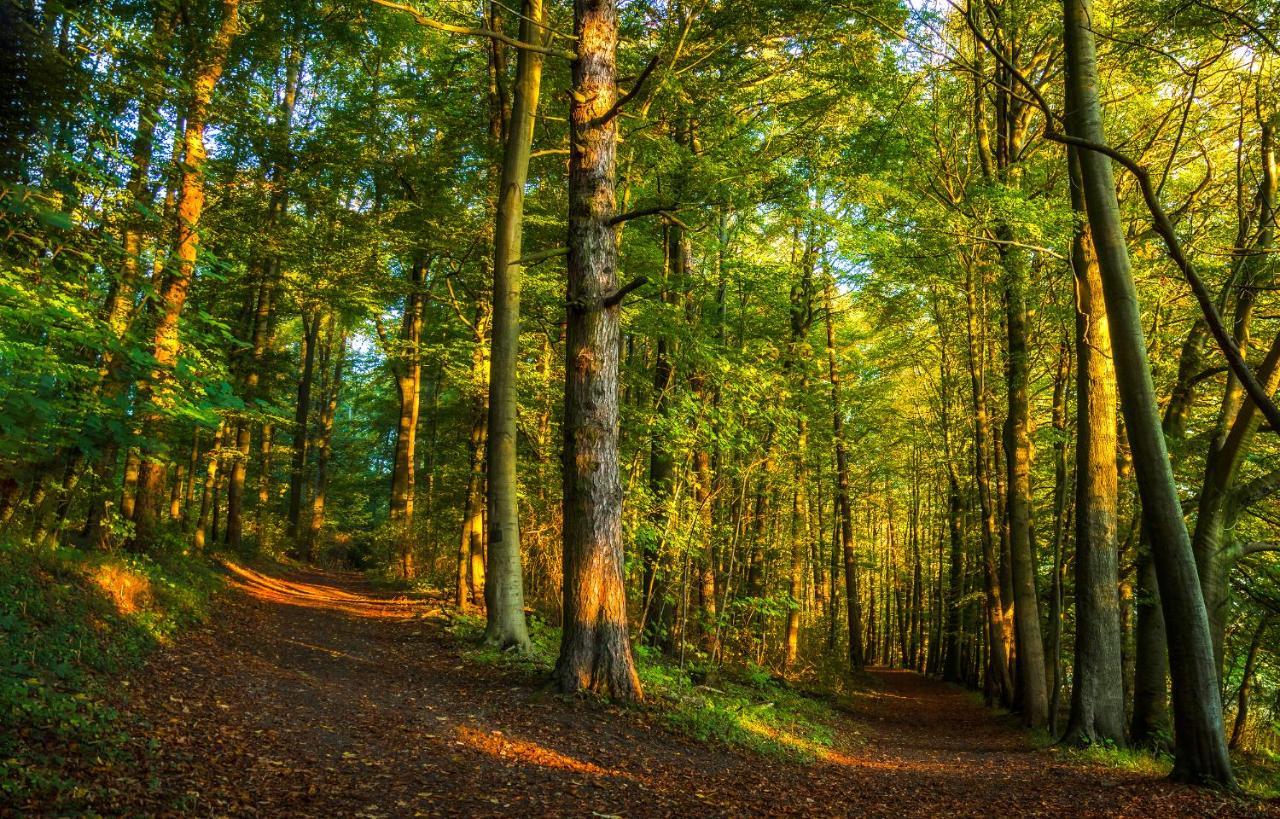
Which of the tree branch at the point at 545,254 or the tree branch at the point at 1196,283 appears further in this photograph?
the tree branch at the point at 545,254

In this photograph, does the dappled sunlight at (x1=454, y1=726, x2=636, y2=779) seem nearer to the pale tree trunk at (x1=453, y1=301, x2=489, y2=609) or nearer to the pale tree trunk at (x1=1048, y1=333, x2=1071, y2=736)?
the pale tree trunk at (x1=453, y1=301, x2=489, y2=609)

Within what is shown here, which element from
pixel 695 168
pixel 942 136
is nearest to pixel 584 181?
pixel 695 168

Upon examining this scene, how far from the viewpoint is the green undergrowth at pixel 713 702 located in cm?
717

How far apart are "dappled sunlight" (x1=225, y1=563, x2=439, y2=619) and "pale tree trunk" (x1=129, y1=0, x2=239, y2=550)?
9.89 ft

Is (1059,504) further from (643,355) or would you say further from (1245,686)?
(643,355)

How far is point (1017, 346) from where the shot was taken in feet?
38.7

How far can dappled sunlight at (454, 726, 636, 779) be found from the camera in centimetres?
507

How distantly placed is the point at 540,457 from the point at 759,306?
5.51m

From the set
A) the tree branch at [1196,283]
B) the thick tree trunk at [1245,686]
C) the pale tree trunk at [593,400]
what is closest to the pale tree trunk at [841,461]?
the thick tree trunk at [1245,686]

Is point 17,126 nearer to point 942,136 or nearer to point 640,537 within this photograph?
point 640,537

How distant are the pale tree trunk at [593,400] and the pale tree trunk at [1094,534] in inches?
242

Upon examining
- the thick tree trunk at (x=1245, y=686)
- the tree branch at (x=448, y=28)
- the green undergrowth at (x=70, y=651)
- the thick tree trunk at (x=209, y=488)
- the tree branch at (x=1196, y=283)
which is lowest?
the thick tree trunk at (x=1245, y=686)

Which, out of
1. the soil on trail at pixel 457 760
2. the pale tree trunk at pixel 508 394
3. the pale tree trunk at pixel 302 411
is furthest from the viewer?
the pale tree trunk at pixel 302 411

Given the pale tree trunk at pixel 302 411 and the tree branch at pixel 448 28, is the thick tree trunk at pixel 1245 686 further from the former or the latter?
the pale tree trunk at pixel 302 411
